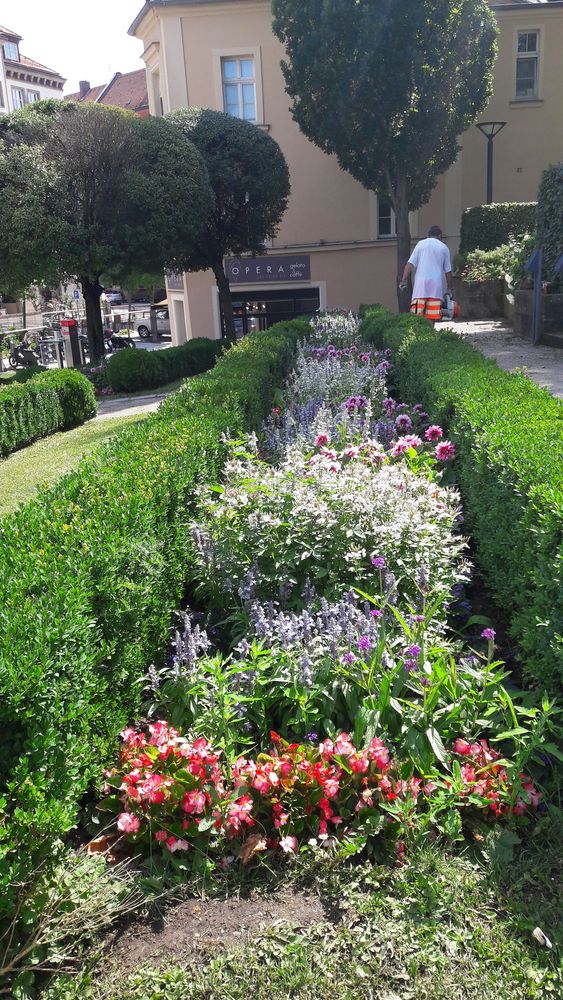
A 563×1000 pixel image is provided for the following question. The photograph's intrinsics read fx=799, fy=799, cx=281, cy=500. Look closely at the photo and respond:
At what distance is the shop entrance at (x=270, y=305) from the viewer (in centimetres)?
2609

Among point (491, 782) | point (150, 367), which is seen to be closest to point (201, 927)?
point (491, 782)

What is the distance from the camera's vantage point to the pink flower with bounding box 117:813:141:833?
252 centimetres

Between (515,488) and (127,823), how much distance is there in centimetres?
213

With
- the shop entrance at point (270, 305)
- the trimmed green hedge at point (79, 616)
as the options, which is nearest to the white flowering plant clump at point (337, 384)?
the trimmed green hedge at point (79, 616)

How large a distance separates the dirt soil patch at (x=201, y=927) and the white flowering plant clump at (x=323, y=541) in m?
1.43

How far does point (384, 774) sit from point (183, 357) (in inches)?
646

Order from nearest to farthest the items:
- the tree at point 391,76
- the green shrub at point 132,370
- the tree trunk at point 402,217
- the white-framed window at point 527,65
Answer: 1. the green shrub at point 132,370
2. the tree at point 391,76
3. the tree trunk at point 402,217
4. the white-framed window at point 527,65

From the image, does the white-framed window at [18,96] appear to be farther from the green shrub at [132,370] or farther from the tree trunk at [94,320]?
the green shrub at [132,370]

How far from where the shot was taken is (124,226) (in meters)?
17.9

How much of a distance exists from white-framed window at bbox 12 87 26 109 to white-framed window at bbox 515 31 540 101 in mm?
45926

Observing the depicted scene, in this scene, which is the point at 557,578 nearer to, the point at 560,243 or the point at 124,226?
the point at 560,243

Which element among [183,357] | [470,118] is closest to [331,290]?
[470,118]

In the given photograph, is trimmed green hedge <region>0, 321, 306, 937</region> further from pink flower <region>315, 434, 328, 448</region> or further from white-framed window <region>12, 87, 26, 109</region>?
white-framed window <region>12, 87, 26, 109</region>

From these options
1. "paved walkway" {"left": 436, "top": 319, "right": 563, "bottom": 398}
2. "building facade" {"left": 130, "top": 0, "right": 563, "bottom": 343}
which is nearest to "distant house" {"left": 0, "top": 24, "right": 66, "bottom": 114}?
"building facade" {"left": 130, "top": 0, "right": 563, "bottom": 343}
